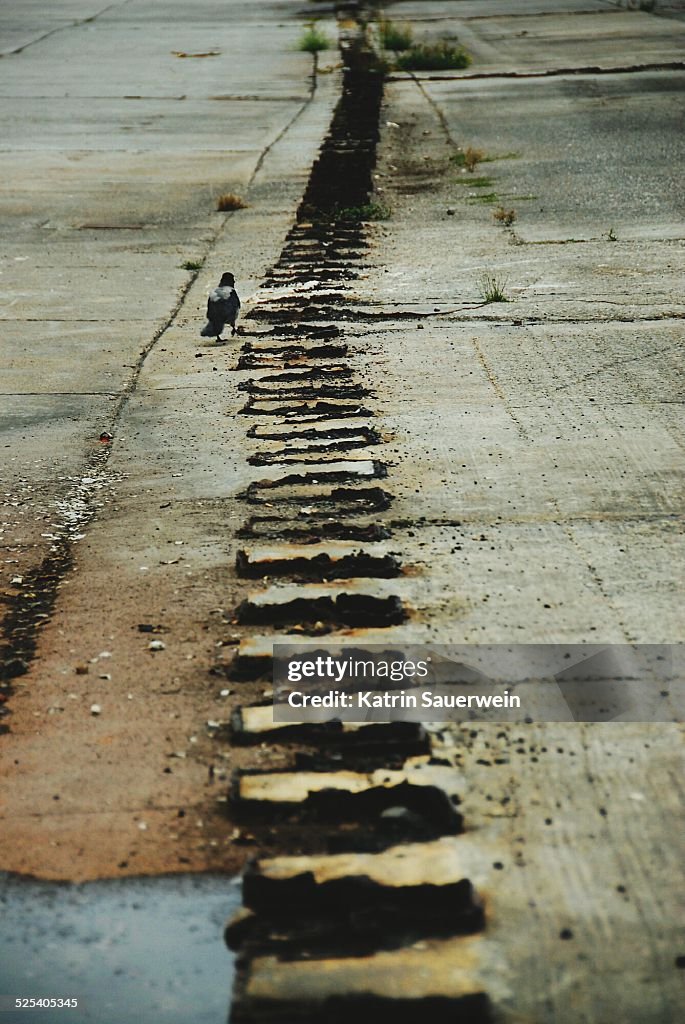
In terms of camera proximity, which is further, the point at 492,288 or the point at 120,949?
the point at 492,288

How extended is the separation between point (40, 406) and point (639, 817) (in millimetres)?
4561

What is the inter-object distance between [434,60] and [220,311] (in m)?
14.4

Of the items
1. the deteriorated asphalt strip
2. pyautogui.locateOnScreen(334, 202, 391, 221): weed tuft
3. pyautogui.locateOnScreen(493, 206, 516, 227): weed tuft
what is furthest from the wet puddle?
pyautogui.locateOnScreen(334, 202, 391, 221): weed tuft

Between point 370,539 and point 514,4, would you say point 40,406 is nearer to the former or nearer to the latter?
point 370,539

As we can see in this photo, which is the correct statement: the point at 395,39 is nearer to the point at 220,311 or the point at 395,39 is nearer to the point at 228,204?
the point at 228,204

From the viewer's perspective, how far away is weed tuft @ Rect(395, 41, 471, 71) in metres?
20.8

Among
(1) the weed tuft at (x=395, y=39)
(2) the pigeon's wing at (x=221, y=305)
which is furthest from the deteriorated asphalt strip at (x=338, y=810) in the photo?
(1) the weed tuft at (x=395, y=39)
